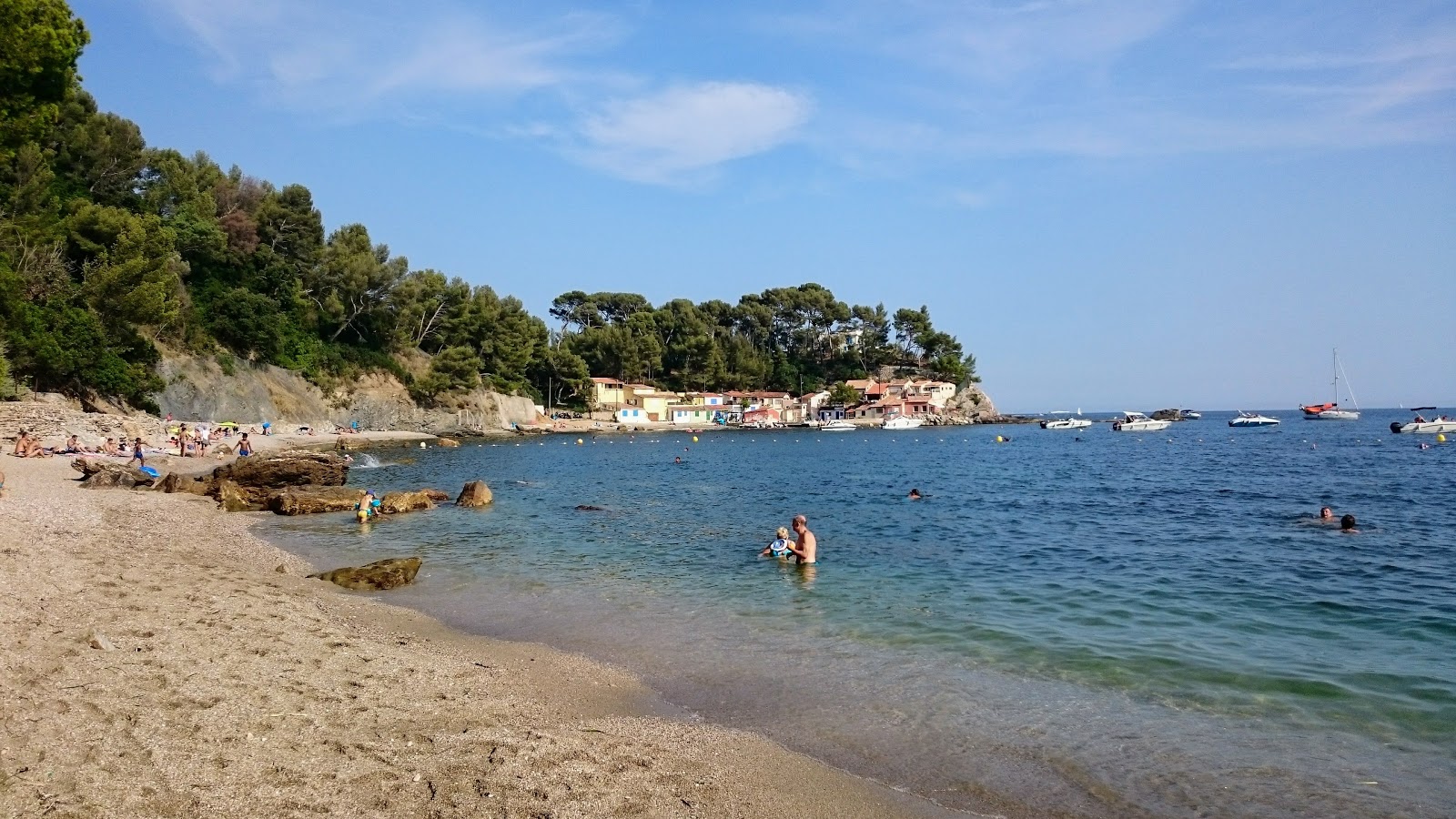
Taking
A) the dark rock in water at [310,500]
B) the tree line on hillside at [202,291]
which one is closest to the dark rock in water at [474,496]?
the dark rock in water at [310,500]

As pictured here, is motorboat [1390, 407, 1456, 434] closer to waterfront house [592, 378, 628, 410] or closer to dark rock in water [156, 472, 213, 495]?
waterfront house [592, 378, 628, 410]

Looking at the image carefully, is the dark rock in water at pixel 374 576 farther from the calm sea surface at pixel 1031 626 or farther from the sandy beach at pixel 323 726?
the sandy beach at pixel 323 726

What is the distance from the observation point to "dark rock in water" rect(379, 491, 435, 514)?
2498 cm

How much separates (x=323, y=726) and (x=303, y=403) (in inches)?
2696

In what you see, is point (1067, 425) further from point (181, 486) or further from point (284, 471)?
point (181, 486)

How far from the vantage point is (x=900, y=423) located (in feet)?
382

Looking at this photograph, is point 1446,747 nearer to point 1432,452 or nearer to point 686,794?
point 686,794

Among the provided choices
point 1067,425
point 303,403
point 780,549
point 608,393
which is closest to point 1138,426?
point 1067,425

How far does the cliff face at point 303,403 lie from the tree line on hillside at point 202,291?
58.1 inches

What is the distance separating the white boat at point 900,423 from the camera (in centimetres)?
11538

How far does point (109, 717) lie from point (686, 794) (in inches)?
181

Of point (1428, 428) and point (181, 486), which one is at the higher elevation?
point (1428, 428)

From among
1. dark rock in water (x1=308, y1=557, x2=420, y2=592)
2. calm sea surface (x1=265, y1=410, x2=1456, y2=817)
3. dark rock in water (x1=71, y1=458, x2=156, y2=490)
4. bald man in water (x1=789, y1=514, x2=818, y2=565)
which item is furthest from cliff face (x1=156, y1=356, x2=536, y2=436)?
bald man in water (x1=789, y1=514, x2=818, y2=565)

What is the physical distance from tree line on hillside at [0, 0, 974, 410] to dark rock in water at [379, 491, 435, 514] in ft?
67.2
